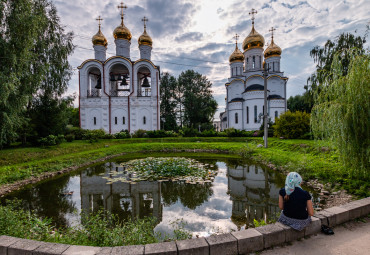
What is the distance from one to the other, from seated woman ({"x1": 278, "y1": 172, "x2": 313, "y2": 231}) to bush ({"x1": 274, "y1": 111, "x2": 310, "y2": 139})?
1483 cm

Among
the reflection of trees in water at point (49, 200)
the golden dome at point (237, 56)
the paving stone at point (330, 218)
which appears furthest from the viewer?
the golden dome at point (237, 56)

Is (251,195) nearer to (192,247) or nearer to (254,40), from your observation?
(192,247)

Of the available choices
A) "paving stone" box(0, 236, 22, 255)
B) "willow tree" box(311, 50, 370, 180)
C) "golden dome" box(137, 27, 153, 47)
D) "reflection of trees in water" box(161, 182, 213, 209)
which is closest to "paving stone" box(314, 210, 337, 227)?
"willow tree" box(311, 50, 370, 180)

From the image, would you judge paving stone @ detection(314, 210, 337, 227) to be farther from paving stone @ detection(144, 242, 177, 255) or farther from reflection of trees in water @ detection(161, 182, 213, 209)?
reflection of trees in water @ detection(161, 182, 213, 209)

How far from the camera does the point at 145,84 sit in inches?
1011

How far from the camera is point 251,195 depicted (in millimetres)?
5711

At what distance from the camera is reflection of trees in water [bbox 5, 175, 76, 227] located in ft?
14.6

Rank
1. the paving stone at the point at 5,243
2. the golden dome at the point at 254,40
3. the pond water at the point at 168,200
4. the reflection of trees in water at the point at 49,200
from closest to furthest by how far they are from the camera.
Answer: the paving stone at the point at 5,243 < the pond water at the point at 168,200 < the reflection of trees in water at the point at 49,200 < the golden dome at the point at 254,40

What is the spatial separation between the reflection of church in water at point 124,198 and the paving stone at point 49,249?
6.73 feet

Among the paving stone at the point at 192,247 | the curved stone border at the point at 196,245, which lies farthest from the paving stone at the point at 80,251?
the paving stone at the point at 192,247

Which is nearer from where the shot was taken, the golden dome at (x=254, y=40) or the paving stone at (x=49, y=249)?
the paving stone at (x=49, y=249)

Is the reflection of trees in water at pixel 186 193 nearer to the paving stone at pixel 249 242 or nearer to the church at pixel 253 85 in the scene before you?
the paving stone at pixel 249 242

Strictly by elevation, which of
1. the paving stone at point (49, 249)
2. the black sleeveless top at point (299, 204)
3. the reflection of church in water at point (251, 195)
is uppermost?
the black sleeveless top at point (299, 204)

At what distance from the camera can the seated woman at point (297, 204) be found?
258 centimetres
